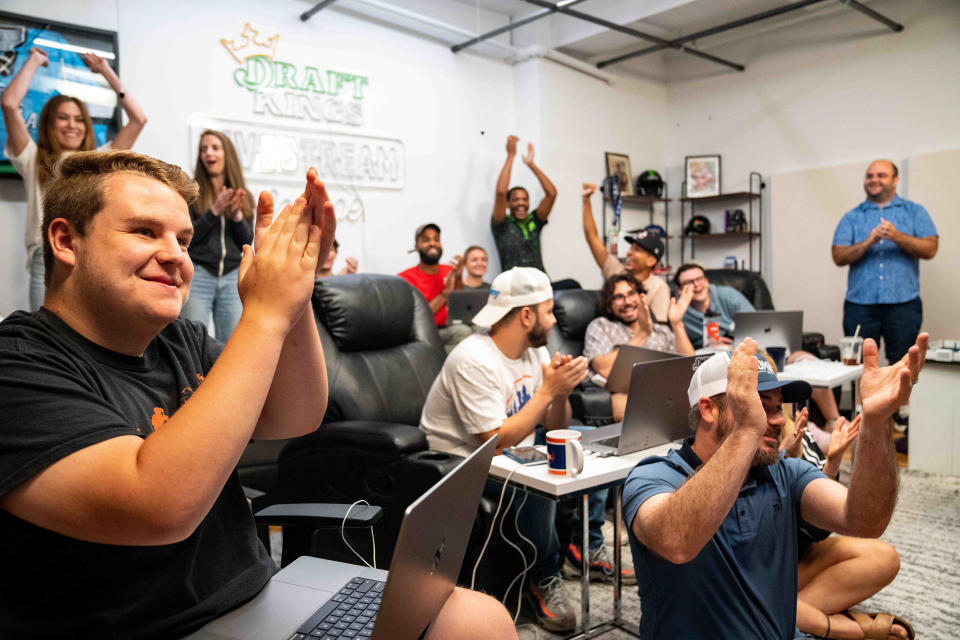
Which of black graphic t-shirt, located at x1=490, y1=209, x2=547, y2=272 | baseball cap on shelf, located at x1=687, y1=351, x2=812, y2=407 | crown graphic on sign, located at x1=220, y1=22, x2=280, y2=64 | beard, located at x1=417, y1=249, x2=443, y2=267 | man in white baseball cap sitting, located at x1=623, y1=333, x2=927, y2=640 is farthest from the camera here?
black graphic t-shirt, located at x1=490, y1=209, x2=547, y2=272

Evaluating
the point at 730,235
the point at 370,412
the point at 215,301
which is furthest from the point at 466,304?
the point at 730,235

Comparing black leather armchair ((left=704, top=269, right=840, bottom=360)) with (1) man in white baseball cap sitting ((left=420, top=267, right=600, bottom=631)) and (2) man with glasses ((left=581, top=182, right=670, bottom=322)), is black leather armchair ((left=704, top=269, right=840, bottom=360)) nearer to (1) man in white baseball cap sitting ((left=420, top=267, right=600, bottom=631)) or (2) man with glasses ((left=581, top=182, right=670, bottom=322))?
(2) man with glasses ((left=581, top=182, right=670, bottom=322))

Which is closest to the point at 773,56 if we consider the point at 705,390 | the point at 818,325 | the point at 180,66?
the point at 818,325

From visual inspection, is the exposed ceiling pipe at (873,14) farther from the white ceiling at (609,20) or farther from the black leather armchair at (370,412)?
the black leather armchair at (370,412)

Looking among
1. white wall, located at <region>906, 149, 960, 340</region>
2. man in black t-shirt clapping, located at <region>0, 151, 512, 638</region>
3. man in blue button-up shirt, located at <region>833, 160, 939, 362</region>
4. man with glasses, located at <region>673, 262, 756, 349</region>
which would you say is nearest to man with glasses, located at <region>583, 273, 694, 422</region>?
man with glasses, located at <region>673, 262, 756, 349</region>

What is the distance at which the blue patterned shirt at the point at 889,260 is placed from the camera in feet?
15.3

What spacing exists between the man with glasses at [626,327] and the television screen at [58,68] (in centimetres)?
297

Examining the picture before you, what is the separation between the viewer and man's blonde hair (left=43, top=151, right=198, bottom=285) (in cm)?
93

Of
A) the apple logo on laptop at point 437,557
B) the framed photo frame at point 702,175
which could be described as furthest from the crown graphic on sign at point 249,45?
the apple logo on laptop at point 437,557

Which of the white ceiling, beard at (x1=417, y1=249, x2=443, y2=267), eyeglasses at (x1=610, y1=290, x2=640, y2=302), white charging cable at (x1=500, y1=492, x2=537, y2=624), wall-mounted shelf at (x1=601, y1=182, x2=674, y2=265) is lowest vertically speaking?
white charging cable at (x1=500, y1=492, x2=537, y2=624)

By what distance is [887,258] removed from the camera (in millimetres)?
4707

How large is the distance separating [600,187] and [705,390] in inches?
216

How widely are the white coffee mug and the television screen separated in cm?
339

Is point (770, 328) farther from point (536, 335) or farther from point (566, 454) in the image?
point (566, 454)
